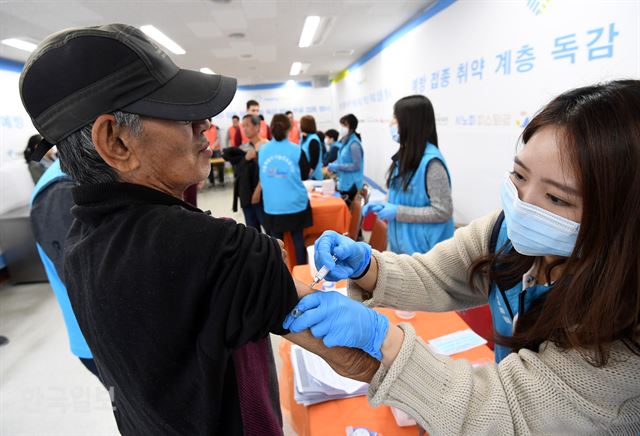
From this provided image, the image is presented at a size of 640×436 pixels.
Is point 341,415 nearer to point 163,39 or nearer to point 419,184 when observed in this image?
point 419,184

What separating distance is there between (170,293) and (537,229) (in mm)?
792

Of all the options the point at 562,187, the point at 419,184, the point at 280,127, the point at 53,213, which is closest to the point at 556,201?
→ the point at 562,187

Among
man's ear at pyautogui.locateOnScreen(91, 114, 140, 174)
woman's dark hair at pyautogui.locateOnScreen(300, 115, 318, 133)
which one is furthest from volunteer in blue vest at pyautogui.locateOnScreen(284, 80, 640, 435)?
woman's dark hair at pyautogui.locateOnScreen(300, 115, 318, 133)

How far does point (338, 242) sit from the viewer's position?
3.21 feet

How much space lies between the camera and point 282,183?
2.90 meters

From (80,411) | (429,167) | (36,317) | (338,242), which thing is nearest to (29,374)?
(80,411)

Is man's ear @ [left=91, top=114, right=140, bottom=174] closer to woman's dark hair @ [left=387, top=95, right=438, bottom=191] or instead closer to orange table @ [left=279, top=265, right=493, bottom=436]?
orange table @ [left=279, top=265, right=493, bottom=436]

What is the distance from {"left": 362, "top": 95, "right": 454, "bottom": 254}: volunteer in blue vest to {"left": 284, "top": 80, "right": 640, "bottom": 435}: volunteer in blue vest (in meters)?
1.17

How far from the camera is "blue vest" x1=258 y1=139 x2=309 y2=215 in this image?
2875 millimetres

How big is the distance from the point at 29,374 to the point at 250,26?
471cm

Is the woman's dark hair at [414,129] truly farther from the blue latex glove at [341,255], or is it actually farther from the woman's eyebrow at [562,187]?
the woman's eyebrow at [562,187]

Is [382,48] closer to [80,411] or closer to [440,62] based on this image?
[440,62]

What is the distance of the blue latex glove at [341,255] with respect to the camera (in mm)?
904

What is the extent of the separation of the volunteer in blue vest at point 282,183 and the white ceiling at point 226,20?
1.98m
